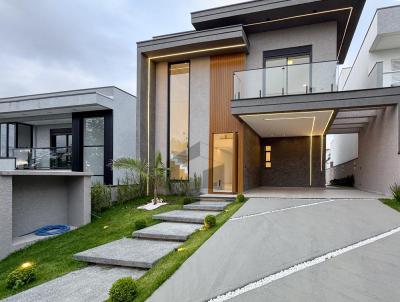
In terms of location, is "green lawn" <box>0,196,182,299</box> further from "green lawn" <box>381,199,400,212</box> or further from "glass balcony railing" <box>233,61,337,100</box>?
"green lawn" <box>381,199,400,212</box>

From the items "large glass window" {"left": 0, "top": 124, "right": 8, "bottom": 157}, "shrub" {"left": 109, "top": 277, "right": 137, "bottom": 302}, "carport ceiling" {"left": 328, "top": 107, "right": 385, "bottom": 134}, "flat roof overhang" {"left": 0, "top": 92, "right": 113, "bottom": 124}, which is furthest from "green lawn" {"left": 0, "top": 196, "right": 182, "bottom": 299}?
"large glass window" {"left": 0, "top": 124, "right": 8, "bottom": 157}

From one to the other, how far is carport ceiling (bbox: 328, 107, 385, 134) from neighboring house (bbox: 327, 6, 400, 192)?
0.04 m

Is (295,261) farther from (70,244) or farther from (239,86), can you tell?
(239,86)

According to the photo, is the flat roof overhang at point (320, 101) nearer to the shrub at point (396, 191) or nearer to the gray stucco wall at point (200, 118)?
the gray stucco wall at point (200, 118)

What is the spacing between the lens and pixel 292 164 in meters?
15.4

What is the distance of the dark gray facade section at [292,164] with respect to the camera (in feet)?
48.9

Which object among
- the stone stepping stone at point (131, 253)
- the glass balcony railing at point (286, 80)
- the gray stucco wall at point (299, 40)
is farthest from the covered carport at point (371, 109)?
the stone stepping stone at point (131, 253)

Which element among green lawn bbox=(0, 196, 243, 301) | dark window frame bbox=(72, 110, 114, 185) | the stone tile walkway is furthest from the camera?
dark window frame bbox=(72, 110, 114, 185)

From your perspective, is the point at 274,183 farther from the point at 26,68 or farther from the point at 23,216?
the point at 26,68

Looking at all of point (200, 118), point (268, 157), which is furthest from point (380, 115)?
point (200, 118)

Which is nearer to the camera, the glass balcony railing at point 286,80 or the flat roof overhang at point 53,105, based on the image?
the glass balcony railing at point 286,80

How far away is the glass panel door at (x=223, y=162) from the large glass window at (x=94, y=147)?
22.8ft

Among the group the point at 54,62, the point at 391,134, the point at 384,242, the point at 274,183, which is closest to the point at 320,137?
the point at 274,183

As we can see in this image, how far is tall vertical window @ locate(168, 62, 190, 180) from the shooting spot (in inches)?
503
